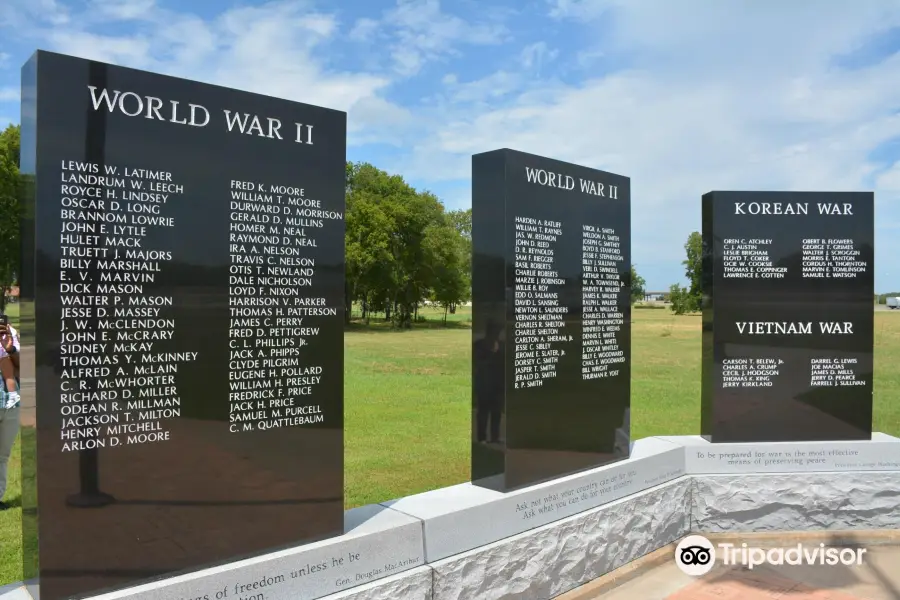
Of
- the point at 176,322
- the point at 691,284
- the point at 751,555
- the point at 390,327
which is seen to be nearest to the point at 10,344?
the point at 176,322

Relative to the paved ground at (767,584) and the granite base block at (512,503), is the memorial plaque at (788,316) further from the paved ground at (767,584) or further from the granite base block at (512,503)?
the paved ground at (767,584)

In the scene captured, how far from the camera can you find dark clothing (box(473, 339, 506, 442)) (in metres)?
4.76

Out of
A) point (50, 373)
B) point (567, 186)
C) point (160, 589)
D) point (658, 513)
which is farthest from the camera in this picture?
point (658, 513)

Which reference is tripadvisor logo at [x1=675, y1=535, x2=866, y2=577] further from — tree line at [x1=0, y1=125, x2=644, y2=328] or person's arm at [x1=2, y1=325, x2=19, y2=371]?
tree line at [x1=0, y1=125, x2=644, y2=328]

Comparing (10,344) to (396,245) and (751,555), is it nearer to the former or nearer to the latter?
(751,555)

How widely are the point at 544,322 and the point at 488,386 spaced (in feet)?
2.18

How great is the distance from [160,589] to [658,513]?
13.5ft

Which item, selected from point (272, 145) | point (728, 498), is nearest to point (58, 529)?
point (272, 145)

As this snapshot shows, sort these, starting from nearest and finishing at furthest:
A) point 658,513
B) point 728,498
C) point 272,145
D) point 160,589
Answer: point 160,589, point 272,145, point 658,513, point 728,498

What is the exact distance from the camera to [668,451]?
19.6 ft

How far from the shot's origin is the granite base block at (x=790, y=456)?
20.4ft

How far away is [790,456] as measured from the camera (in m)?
6.26

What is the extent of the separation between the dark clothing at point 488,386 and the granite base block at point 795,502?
246cm

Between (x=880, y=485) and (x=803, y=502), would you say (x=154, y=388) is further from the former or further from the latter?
(x=880, y=485)
